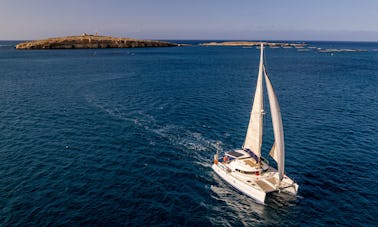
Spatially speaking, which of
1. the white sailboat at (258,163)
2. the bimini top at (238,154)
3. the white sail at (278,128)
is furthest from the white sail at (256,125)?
the white sail at (278,128)

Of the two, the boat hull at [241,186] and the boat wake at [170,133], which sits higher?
the boat wake at [170,133]

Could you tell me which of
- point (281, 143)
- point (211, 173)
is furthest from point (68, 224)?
point (281, 143)

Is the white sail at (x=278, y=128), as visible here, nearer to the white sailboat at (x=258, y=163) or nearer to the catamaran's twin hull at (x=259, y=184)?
the white sailboat at (x=258, y=163)

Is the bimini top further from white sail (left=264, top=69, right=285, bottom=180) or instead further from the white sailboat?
white sail (left=264, top=69, right=285, bottom=180)

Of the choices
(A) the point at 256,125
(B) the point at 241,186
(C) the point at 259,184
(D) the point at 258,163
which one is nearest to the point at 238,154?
(D) the point at 258,163

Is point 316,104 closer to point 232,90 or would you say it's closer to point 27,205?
point 232,90

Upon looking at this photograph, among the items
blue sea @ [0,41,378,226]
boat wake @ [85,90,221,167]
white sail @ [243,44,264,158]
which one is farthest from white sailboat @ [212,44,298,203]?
boat wake @ [85,90,221,167]
